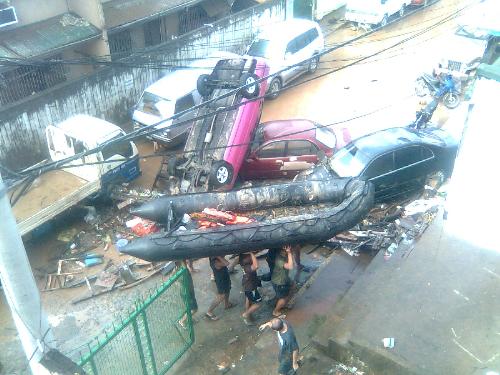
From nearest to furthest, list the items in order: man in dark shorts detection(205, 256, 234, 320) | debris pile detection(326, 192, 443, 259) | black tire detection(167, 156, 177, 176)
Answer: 1. man in dark shorts detection(205, 256, 234, 320)
2. debris pile detection(326, 192, 443, 259)
3. black tire detection(167, 156, 177, 176)

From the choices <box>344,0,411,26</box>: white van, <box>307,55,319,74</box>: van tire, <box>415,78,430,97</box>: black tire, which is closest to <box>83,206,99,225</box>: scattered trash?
<box>307,55,319,74</box>: van tire

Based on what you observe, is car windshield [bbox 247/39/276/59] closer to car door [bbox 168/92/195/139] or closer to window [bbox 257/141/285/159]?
car door [bbox 168/92/195/139]

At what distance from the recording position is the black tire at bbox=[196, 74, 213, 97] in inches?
457

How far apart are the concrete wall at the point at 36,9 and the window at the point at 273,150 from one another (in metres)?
6.97

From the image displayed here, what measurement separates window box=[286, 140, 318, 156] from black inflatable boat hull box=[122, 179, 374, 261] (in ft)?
14.0

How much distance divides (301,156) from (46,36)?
7720 mm

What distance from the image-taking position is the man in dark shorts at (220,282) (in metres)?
8.15

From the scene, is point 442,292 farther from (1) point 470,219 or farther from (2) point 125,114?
(2) point 125,114

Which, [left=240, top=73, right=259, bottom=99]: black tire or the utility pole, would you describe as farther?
[left=240, top=73, right=259, bottom=99]: black tire

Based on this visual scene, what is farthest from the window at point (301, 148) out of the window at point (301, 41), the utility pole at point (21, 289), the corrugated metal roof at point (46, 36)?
the utility pole at point (21, 289)

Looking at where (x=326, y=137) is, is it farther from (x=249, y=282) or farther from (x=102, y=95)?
(x=102, y=95)

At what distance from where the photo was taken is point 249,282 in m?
8.14

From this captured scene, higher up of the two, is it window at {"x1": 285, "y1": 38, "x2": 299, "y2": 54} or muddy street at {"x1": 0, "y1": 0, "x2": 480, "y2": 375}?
window at {"x1": 285, "y1": 38, "x2": 299, "y2": 54}

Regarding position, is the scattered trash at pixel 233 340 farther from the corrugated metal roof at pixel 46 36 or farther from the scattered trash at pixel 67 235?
the corrugated metal roof at pixel 46 36
